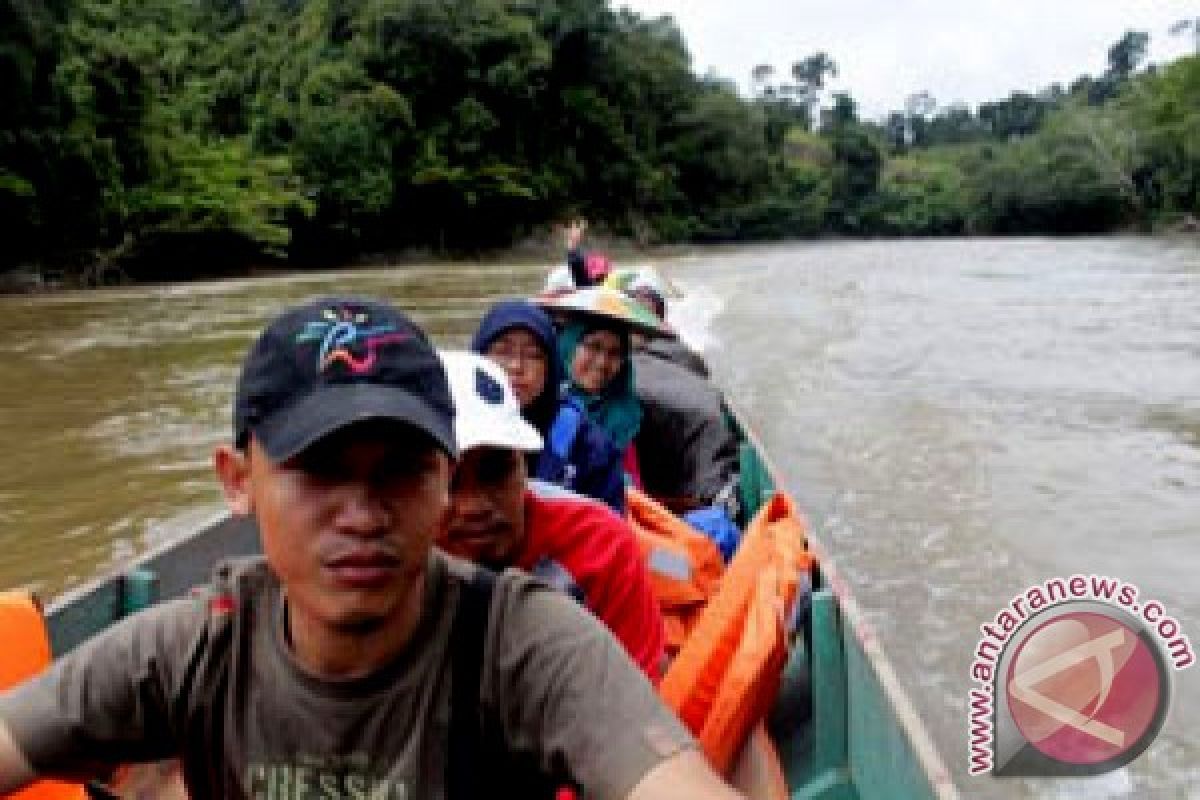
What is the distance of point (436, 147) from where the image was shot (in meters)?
35.0

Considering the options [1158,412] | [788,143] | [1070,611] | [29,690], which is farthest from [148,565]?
[788,143]

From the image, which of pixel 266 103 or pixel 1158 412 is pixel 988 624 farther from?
pixel 266 103

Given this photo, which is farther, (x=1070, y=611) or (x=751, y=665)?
(x=1070, y=611)

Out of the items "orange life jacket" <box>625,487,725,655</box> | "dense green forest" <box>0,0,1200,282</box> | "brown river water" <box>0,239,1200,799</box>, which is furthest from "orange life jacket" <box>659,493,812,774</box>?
"dense green forest" <box>0,0,1200,282</box>

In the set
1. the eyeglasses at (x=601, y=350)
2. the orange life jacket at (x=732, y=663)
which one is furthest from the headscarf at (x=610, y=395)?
the orange life jacket at (x=732, y=663)

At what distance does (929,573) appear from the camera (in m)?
5.36

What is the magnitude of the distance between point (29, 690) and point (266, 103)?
32.4m

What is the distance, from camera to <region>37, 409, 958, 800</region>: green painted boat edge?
1.90 meters

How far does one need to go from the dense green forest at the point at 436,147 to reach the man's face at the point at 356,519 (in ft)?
63.9

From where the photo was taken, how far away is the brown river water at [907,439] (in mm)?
4977

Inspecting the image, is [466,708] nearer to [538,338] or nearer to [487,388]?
[487,388]

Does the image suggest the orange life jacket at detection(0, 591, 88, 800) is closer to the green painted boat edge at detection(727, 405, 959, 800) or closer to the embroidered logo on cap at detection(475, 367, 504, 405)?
the embroidered logo on cap at detection(475, 367, 504, 405)

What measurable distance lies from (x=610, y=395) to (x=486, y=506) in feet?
6.23

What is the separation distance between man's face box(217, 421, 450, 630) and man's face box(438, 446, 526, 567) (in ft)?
2.19
